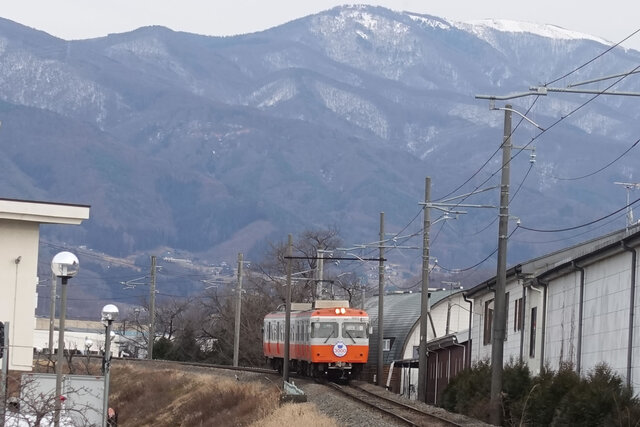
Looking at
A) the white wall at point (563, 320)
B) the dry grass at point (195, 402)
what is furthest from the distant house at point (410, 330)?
the white wall at point (563, 320)

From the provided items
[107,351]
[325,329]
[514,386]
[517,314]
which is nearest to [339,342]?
[325,329]

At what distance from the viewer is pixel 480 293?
176ft

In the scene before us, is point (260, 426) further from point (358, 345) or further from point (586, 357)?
point (358, 345)

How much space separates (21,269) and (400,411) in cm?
Result: 1152

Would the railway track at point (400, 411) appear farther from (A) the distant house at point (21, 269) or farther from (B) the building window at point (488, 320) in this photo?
(A) the distant house at point (21, 269)

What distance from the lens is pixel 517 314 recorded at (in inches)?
1805

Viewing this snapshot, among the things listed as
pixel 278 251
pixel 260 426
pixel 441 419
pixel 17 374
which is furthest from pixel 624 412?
pixel 278 251

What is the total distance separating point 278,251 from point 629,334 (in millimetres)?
90387

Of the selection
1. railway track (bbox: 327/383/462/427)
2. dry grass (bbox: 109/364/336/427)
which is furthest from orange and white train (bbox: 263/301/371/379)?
railway track (bbox: 327/383/462/427)

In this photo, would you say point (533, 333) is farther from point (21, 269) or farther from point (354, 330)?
point (21, 269)

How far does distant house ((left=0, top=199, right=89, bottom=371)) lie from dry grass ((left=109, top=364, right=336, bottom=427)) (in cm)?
689

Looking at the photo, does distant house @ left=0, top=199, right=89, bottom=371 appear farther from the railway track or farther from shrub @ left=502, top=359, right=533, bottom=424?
shrub @ left=502, top=359, right=533, bottom=424

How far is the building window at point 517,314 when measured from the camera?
4527 cm

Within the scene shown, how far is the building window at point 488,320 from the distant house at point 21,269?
23.0m
